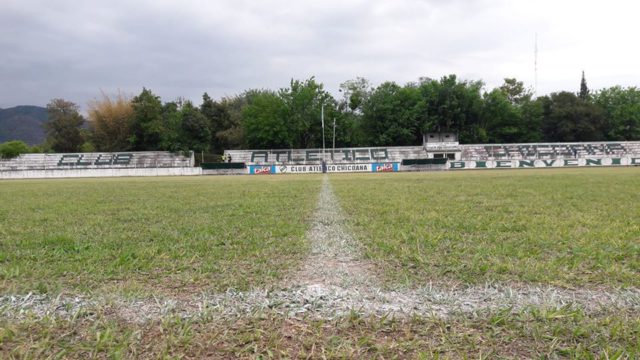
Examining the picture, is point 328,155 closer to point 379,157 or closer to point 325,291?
point 379,157

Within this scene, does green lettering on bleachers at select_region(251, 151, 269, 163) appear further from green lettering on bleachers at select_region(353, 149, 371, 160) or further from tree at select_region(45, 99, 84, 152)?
tree at select_region(45, 99, 84, 152)

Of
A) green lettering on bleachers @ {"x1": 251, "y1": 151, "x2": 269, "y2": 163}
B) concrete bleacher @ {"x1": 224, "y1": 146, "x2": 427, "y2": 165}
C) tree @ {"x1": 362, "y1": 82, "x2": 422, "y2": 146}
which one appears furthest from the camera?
tree @ {"x1": 362, "y1": 82, "x2": 422, "y2": 146}

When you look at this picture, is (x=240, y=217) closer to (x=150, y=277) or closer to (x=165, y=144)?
(x=150, y=277)

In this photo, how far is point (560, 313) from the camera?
6.15ft

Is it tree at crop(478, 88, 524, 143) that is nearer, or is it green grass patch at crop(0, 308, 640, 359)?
green grass patch at crop(0, 308, 640, 359)

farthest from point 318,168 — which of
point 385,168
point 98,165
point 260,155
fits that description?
point 98,165

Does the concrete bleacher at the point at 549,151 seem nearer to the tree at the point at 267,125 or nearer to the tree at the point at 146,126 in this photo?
the tree at the point at 267,125

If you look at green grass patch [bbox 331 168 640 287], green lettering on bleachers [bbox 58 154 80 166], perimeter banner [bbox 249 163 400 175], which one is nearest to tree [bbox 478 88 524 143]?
perimeter banner [bbox 249 163 400 175]

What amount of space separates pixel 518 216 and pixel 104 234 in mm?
5163

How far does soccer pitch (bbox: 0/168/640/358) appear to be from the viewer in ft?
5.26

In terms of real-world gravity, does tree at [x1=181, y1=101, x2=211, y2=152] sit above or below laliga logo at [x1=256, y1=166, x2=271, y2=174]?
above

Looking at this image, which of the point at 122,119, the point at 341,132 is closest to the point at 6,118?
the point at 122,119

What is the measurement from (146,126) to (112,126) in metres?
5.85

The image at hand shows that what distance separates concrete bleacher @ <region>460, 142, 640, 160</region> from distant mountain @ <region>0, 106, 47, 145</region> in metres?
162
